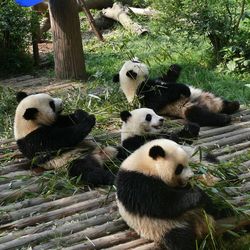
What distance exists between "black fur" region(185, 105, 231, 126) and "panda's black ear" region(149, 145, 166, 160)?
210 centimetres

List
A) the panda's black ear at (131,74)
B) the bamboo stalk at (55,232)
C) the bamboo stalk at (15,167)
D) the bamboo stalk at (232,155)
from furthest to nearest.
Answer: the panda's black ear at (131,74) → the bamboo stalk at (15,167) → the bamboo stalk at (232,155) → the bamboo stalk at (55,232)

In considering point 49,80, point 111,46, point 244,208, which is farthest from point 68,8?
point 244,208

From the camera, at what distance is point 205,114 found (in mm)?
5355

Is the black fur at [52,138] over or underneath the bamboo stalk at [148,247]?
over

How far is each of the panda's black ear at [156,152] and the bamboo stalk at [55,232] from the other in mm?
693

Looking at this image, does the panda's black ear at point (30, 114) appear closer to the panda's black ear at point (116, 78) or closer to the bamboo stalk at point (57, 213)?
the bamboo stalk at point (57, 213)

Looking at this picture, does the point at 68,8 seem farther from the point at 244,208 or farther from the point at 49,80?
the point at 244,208

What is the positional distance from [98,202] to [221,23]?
474cm

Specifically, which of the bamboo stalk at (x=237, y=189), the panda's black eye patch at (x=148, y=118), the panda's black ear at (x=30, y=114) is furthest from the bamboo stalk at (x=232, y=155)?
the panda's black ear at (x=30, y=114)

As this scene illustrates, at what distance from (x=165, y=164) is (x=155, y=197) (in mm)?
228

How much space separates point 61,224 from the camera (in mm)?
3725

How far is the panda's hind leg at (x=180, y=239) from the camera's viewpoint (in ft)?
10.4

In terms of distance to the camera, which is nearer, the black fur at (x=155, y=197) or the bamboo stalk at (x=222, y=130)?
the black fur at (x=155, y=197)

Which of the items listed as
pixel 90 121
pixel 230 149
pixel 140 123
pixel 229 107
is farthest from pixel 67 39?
pixel 230 149
